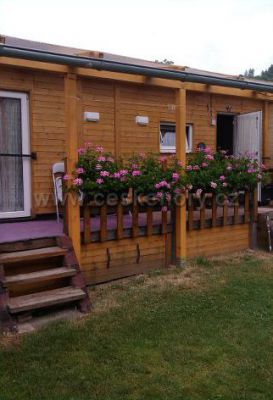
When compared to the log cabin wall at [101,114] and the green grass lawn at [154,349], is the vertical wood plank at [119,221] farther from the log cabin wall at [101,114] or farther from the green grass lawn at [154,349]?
the log cabin wall at [101,114]

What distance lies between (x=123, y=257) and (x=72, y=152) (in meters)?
1.40

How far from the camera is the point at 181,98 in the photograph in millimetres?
5559

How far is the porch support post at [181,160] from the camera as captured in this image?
5562mm

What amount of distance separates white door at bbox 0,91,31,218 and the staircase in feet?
6.01

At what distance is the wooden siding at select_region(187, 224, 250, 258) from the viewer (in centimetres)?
589

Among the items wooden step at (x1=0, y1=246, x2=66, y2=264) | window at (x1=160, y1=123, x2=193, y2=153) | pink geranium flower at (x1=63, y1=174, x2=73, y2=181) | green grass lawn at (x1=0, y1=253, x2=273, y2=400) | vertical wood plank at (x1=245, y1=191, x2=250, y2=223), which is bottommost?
green grass lawn at (x1=0, y1=253, x2=273, y2=400)

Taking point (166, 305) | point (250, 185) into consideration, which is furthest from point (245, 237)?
point (166, 305)

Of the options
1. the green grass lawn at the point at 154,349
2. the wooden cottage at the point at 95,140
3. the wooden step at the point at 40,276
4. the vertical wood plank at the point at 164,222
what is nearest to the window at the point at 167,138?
the wooden cottage at the point at 95,140

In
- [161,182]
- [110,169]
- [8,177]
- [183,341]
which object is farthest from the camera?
[8,177]

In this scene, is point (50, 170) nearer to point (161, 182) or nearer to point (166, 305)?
point (161, 182)

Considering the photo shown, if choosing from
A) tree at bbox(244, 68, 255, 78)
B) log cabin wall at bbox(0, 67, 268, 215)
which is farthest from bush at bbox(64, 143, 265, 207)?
tree at bbox(244, 68, 255, 78)

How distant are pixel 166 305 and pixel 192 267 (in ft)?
4.61

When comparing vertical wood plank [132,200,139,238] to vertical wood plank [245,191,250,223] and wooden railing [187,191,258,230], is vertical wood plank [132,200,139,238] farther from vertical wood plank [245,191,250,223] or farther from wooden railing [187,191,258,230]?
vertical wood plank [245,191,250,223]

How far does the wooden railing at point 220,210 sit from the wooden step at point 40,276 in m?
2.07
